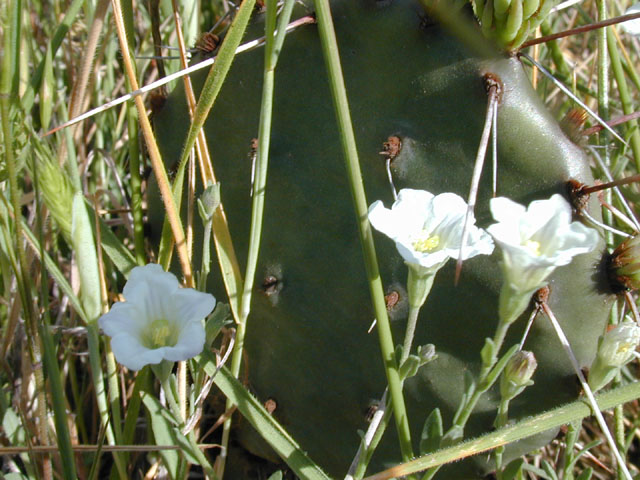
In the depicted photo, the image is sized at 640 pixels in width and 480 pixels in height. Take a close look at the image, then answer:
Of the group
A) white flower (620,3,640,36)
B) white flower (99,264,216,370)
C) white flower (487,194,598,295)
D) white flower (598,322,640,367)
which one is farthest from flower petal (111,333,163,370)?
white flower (620,3,640,36)

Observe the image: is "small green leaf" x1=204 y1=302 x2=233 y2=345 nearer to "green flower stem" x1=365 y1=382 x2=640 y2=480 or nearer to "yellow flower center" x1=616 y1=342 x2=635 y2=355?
"green flower stem" x1=365 y1=382 x2=640 y2=480

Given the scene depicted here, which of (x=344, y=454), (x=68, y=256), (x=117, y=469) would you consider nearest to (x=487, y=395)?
(x=344, y=454)

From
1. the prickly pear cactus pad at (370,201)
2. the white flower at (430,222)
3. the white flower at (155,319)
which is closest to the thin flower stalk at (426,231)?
the white flower at (430,222)

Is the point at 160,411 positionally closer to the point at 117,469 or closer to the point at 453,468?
the point at 117,469

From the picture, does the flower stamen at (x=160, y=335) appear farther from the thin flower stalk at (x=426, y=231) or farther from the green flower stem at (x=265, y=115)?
the thin flower stalk at (x=426, y=231)

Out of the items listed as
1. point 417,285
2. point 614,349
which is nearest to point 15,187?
point 417,285

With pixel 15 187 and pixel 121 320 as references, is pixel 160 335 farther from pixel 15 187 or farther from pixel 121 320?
pixel 15 187
